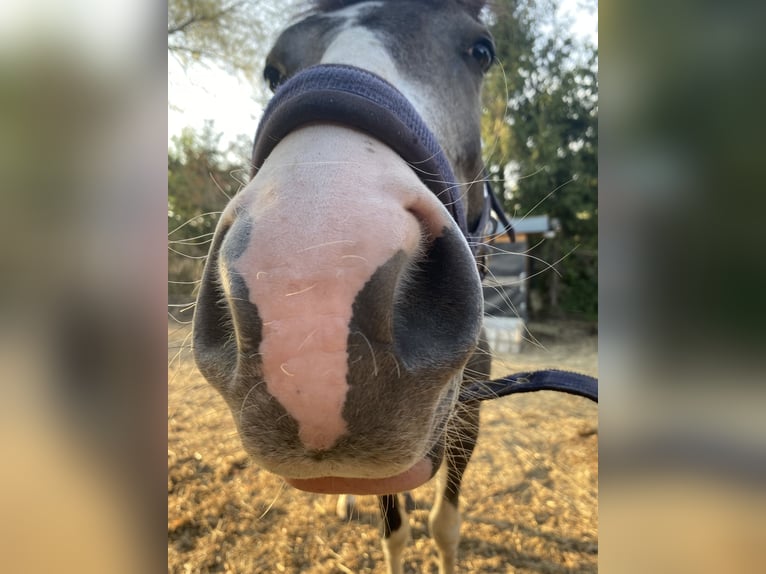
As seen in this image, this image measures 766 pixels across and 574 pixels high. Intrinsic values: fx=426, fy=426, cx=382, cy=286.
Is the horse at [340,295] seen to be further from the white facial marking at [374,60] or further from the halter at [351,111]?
the white facial marking at [374,60]

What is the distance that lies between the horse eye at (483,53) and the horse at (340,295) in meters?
0.59

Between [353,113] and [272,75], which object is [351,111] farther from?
[272,75]

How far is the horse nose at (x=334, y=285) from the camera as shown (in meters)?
0.51

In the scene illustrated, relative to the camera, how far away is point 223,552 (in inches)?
80.5

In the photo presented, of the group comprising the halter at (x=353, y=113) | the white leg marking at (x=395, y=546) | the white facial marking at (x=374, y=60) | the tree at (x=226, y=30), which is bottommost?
the white leg marking at (x=395, y=546)

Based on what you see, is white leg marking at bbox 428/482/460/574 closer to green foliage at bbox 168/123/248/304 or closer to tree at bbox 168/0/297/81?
green foliage at bbox 168/123/248/304

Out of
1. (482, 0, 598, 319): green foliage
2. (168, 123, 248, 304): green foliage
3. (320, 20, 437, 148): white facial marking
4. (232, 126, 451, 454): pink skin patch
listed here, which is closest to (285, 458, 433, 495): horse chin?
(232, 126, 451, 454): pink skin patch

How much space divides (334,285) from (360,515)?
2.15m

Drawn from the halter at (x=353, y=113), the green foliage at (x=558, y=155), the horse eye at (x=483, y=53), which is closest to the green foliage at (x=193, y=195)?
the halter at (x=353, y=113)
